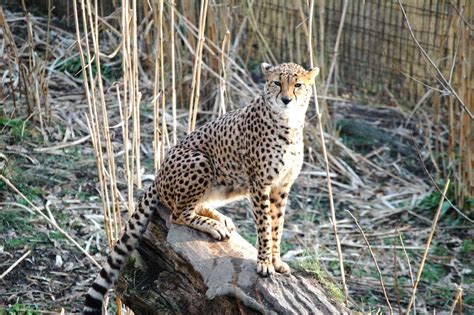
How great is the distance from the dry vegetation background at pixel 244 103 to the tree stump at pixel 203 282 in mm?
188

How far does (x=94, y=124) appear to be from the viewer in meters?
3.70

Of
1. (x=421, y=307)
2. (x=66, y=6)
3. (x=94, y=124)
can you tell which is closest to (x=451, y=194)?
(x=421, y=307)

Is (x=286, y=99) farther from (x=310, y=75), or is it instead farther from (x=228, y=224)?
(x=228, y=224)

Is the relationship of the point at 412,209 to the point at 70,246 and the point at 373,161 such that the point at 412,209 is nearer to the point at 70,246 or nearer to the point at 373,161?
the point at 373,161

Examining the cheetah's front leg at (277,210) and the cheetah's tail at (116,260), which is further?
the cheetah's front leg at (277,210)

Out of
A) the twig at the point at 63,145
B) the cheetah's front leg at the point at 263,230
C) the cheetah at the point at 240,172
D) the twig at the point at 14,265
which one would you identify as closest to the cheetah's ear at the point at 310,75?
the cheetah at the point at 240,172

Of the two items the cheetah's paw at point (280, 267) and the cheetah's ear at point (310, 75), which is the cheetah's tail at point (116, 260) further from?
the cheetah's ear at point (310, 75)

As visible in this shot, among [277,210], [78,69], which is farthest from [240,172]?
[78,69]

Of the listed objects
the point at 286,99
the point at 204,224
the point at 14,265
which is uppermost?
the point at 286,99

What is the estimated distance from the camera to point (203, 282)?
137 inches

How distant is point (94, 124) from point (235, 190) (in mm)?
722

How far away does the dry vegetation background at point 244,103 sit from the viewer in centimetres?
463

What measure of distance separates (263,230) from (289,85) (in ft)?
2.12

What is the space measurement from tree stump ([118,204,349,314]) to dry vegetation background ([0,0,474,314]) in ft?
0.62
